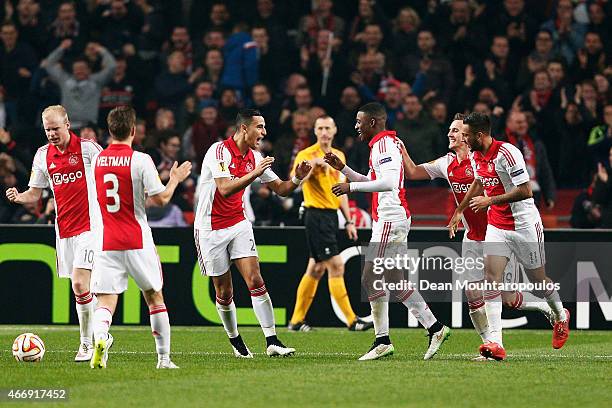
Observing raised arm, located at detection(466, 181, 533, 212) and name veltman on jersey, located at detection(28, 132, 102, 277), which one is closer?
raised arm, located at detection(466, 181, 533, 212)

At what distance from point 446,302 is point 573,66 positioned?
566 cm

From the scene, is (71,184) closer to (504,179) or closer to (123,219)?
(123,219)

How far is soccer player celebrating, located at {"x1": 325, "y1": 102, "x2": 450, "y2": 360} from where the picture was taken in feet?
39.2

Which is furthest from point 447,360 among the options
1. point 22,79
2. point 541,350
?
point 22,79

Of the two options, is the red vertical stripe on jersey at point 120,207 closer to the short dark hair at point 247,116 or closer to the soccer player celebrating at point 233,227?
the soccer player celebrating at point 233,227

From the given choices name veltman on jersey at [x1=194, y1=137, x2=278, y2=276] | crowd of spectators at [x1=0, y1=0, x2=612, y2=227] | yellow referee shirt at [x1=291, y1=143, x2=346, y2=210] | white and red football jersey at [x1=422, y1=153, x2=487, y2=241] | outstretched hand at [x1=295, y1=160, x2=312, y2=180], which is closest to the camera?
outstretched hand at [x1=295, y1=160, x2=312, y2=180]

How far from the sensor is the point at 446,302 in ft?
53.6

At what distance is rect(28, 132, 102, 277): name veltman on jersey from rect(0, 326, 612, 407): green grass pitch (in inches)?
43.9

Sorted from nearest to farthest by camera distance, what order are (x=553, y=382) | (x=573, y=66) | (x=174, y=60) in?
(x=553, y=382) < (x=573, y=66) < (x=174, y=60)

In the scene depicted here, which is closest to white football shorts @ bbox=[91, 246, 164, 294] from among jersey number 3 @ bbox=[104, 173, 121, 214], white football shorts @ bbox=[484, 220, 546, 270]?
jersey number 3 @ bbox=[104, 173, 121, 214]

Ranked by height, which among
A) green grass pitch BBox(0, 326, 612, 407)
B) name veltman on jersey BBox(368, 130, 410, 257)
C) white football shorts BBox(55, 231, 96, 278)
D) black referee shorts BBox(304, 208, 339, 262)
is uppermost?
name veltman on jersey BBox(368, 130, 410, 257)

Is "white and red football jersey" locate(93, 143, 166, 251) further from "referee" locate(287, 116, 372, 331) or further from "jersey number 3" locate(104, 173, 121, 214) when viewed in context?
"referee" locate(287, 116, 372, 331)

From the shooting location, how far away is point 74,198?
12.2 m

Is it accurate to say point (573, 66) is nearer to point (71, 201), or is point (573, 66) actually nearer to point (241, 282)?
point (241, 282)
